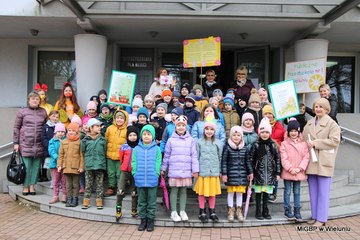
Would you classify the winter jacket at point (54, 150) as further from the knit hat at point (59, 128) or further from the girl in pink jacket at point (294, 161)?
the girl in pink jacket at point (294, 161)

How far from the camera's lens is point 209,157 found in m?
5.20

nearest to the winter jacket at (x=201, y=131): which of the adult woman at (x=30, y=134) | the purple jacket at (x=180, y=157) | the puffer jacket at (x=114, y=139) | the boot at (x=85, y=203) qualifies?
the purple jacket at (x=180, y=157)

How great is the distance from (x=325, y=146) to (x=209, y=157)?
1629 mm

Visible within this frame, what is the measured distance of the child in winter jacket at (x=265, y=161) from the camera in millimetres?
5246

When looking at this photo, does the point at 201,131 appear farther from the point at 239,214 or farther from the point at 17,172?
the point at 17,172

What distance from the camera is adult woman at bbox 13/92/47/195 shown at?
21.1 feet

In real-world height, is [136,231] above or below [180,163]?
below

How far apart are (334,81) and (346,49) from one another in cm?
96

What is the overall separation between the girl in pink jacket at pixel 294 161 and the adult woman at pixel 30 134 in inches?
165

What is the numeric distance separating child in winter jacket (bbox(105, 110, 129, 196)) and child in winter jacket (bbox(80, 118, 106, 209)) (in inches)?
3.7

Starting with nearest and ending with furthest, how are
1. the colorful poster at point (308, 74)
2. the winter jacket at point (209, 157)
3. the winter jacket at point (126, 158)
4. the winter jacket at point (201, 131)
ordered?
the winter jacket at point (209, 157)
the winter jacket at point (126, 158)
the winter jacket at point (201, 131)
the colorful poster at point (308, 74)

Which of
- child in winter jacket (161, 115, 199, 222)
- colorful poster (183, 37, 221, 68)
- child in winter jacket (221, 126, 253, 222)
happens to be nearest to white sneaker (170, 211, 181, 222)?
child in winter jacket (161, 115, 199, 222)

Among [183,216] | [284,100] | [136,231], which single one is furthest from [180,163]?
[284,100]

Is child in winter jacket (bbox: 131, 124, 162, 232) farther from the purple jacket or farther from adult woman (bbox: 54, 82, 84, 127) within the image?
adult woman (bbox: 54, 82, 84, 127)
